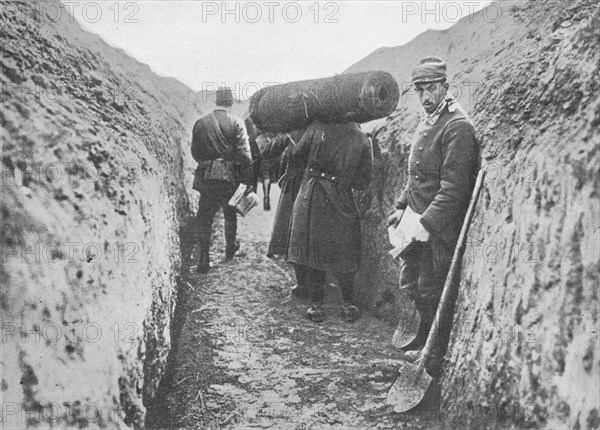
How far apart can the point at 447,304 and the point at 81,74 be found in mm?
3219

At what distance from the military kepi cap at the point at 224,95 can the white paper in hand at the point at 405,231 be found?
Answer: 3.13 metres

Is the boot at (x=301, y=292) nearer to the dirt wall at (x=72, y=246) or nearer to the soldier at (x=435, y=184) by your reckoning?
the dirt wall at (x=72, y=246)

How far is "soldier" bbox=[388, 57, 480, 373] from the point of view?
3.61 m

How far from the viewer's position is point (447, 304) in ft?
11.6

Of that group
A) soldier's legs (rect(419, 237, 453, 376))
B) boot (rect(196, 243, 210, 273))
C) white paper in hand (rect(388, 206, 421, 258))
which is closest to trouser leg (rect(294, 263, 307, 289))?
boot (rect(196, 243, 210, 273))

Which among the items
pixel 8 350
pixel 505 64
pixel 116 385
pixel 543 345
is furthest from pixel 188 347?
pixel 505 64

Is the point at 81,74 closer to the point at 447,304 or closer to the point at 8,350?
the point at 8,350

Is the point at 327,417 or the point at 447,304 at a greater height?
the point at 447,304

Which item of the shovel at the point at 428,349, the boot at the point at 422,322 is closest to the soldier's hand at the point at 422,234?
the shovel at the point at 428,349

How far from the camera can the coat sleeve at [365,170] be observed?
5082 millimetres

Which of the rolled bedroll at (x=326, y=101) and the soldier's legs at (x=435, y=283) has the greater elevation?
the rolled bedroll at (x=326, y=101)

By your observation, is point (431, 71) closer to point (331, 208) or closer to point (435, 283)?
point (435, 283)

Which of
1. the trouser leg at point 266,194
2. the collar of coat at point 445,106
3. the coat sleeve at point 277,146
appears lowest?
the trouser leg at point 266,194

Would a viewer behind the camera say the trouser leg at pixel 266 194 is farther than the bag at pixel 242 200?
Yes
